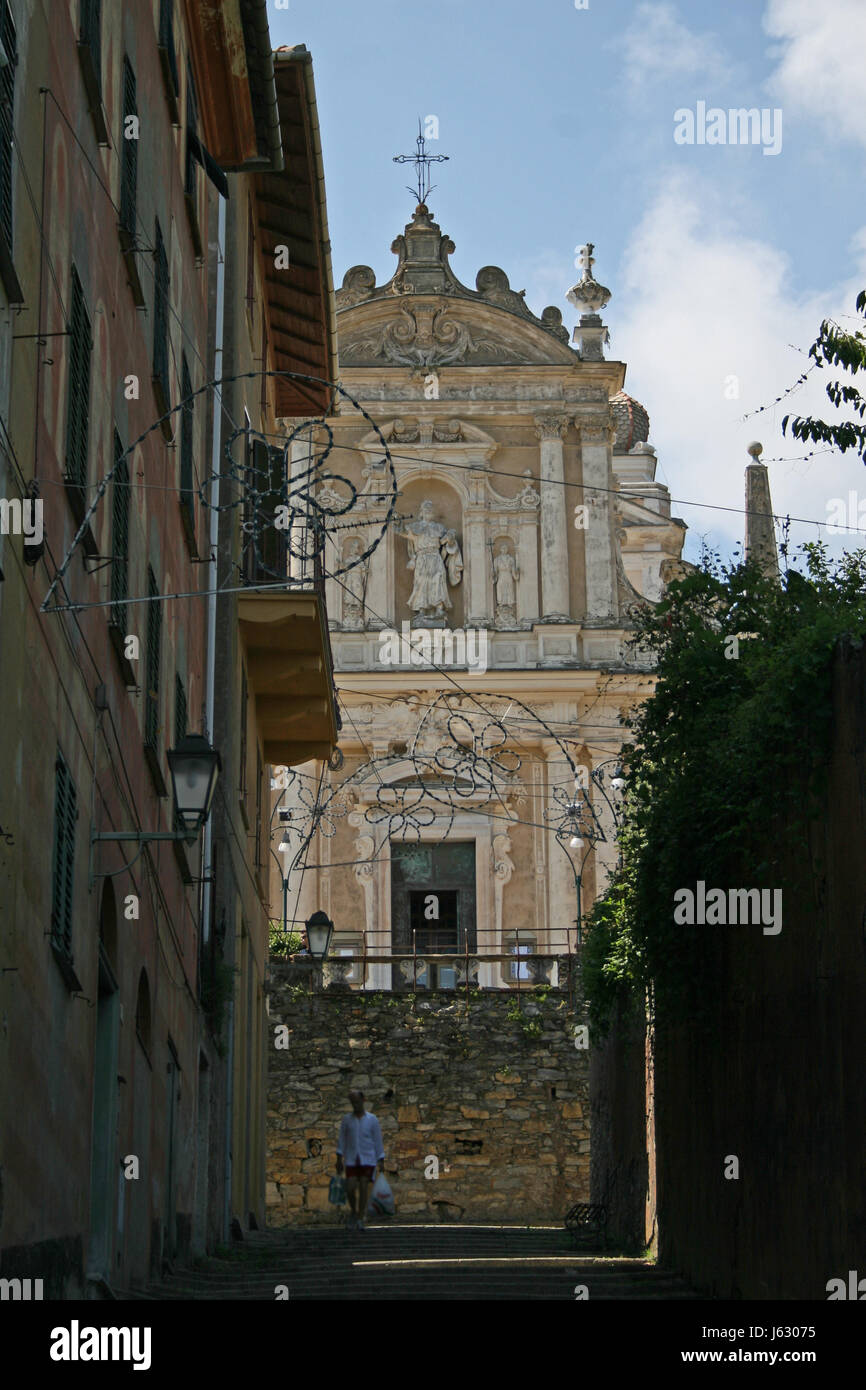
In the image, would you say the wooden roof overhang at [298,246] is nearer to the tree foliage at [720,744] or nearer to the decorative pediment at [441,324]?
the tree foliage at [720,744]

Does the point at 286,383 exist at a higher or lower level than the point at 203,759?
higher

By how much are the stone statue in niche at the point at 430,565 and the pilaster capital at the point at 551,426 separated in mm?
2491

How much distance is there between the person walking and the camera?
63.7 ft

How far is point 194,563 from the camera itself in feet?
56.8

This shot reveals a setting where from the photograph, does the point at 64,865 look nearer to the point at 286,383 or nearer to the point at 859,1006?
the point at 859,1006

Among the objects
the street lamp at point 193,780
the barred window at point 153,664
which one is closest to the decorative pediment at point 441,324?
the barred window at point 153,664

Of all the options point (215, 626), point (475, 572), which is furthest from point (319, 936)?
point (475, 572)

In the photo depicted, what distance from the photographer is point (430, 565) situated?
40062 millimetres

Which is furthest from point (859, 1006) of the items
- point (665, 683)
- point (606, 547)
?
point (606, 547)

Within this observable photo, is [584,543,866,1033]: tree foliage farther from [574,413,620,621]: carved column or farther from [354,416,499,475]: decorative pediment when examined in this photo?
[354,416,499,475]: decorative pediment

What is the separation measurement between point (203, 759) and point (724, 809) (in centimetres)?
297

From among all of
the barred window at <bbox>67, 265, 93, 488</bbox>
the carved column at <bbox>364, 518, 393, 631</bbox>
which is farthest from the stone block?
the barred window at <bbox>67, 265, 93, 488</bbox>

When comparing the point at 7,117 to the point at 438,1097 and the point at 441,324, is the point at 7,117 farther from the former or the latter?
the point at 441,324
